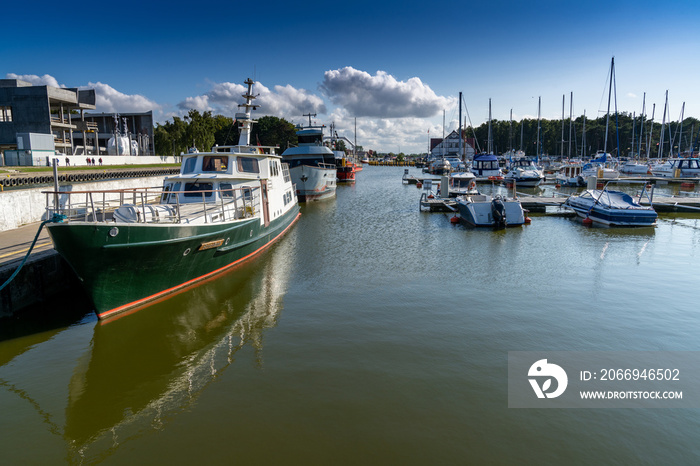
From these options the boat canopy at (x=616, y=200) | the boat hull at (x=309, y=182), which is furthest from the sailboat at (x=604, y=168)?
the boat hull at (x=309, y=182)

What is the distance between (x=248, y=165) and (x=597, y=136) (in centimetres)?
11549

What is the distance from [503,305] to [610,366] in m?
3.66

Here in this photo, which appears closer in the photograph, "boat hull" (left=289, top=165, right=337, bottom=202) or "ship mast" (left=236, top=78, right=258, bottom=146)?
"ship mast" (left=236, top=78, right=258, bottom=146)

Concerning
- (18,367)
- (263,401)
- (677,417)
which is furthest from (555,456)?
(18,367)

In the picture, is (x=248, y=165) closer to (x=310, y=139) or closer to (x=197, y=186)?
(x=197, y=186)

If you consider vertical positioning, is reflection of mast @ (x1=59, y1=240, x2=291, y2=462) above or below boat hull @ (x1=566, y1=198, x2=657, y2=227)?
below

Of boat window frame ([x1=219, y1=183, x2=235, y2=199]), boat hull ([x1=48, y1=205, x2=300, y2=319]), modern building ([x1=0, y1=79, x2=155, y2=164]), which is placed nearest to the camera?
boat hull ([x1=48, y1=205, x2=300, y2=319])

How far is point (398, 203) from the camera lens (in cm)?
3734

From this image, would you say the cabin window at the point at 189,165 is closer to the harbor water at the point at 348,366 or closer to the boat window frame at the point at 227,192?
the boat window frame at the point at 227,192

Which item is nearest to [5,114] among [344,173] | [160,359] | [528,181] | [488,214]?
[344,173]

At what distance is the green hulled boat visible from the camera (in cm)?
1031

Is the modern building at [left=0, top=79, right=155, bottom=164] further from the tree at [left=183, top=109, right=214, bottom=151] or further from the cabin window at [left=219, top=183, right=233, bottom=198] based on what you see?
the cabin window at [left=219, top=183, right=233, bottom=198]

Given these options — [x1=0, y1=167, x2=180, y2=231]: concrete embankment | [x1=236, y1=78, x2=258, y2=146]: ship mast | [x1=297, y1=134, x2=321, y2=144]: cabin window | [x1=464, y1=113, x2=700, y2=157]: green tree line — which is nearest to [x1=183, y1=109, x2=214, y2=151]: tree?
[x1=297, y1=134, x2=321, y2=144]: cabin window

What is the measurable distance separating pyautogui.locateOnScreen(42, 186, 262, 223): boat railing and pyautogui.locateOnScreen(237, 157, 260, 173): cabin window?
1276 mm
